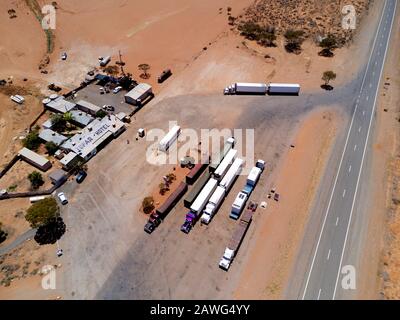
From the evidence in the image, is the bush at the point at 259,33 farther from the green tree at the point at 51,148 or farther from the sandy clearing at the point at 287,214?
the green tree at the point at 51,148

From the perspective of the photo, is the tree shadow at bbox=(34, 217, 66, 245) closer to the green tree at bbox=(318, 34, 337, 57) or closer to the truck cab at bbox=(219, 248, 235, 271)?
the truck cab at bbox=(219, 248, 235, 271)

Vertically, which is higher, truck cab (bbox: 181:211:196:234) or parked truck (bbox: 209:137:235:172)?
parked truck (bbox: 209:137:235:172)

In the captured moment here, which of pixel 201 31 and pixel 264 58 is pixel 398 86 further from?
pixel 201 31

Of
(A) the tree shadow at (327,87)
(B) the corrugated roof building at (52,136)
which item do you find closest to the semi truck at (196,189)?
(B) the corrugated roof building at (52,136)

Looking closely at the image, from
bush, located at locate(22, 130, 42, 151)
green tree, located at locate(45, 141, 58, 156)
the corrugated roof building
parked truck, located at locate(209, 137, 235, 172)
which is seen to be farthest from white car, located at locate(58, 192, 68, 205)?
parked truck, located at locate(209, 137, 235, 172)

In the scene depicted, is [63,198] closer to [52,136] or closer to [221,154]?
[52,136]

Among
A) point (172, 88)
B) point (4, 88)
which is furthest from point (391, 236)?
point (4, 88)
